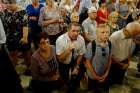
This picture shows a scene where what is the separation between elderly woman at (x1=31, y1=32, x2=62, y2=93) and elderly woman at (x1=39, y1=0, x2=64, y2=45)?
978mm

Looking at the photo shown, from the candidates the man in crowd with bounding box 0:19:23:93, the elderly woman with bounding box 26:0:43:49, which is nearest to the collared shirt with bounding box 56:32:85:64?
the elderly woman with bounding box 26:0:43:49

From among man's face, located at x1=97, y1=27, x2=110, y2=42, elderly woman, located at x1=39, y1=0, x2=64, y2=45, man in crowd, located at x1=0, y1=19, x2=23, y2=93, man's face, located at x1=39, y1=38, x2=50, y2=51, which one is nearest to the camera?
man in crowd, located at x1=0, y1=19, x2=23, y2=93

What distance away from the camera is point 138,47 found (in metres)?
6.87

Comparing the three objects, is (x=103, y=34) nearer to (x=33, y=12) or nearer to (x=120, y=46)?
(x=120, y=46)

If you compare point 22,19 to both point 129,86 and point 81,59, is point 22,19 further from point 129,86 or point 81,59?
point 129,86

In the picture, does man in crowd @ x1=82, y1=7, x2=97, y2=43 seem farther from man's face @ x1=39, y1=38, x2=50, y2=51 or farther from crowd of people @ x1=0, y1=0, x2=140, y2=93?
man's face @ x1=39, y1=38, x2=50, y2=51

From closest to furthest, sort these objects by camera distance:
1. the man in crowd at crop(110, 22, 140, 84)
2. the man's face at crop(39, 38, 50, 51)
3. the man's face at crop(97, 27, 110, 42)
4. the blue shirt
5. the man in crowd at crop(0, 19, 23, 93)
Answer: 1. the man in crowd at crop(0, 19, 23, 93)
2. the man's face at crop(97, 27, 110, 42)
3. the man's face at crop(39, 38, 50, 51)
4. the man in crowd at crop(110, 22, 140, 84)
5. the blue shirt

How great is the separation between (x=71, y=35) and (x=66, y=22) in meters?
1.67

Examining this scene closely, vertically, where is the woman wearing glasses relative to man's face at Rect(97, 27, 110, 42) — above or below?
below

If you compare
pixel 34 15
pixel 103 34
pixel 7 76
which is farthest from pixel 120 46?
pixel 7 76

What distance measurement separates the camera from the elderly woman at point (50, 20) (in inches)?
228

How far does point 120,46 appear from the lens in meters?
5.21

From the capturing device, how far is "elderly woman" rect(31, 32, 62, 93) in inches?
185

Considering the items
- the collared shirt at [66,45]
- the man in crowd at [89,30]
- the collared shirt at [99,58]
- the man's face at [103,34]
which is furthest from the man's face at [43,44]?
the man in crowd at [89,30]
